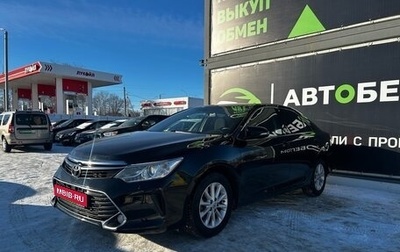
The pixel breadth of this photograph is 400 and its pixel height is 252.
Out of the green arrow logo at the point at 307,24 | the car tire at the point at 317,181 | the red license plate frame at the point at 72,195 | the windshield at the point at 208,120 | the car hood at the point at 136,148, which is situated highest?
the green arrow logo at the point at 307,24

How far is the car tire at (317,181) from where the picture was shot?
19.2 feet

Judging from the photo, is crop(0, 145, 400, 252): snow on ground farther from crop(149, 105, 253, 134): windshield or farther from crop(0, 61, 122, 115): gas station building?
crop(0, 61, 122, 115): gas station building

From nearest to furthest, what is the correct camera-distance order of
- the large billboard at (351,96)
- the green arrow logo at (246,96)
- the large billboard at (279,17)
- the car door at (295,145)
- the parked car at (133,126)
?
1. the car door at (295,145)
2. the large billboard at (351,96)
3. the large billboard at (279,17)
4. the green arrow logo at (246,96)
5. the parked car at (133,126)

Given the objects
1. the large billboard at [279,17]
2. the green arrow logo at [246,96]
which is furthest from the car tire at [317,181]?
the green arrow logo at [246,96]

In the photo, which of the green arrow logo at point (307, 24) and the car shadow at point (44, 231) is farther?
the green arrow logo at point (307, 24)

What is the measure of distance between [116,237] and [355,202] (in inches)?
155

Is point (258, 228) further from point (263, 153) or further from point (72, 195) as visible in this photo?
point (72, 195)

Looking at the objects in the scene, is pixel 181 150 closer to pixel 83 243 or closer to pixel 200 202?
pixel 200 202

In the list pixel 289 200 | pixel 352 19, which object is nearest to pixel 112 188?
pixel 289 200

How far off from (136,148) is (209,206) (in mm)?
1049

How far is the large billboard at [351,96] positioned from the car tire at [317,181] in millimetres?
1444

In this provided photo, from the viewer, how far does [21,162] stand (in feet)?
32.7

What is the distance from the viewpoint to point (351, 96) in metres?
7.18

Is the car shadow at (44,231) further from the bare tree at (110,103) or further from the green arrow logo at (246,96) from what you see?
the bare tree at (110,103)
